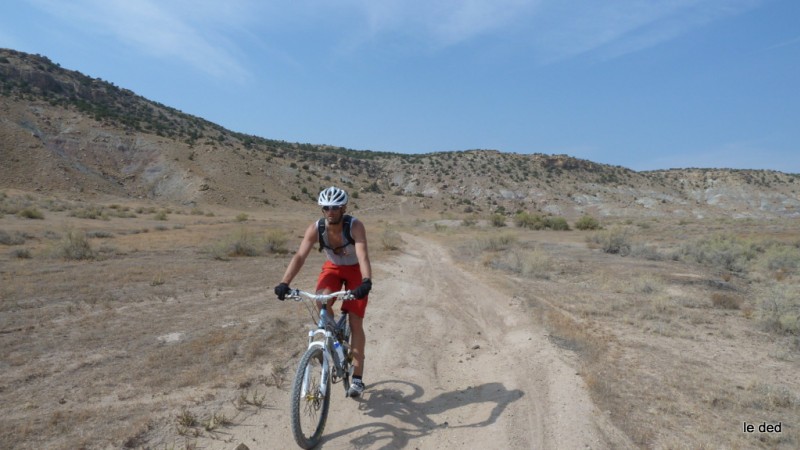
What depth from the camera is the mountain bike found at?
403 centimetres

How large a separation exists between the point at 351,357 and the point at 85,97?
2900 inches

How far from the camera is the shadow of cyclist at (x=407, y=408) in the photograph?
14.6ft

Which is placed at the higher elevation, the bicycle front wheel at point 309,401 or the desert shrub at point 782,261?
the desert shrub at point 782,261

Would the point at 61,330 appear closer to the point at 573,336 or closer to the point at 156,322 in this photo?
the point at 156,322

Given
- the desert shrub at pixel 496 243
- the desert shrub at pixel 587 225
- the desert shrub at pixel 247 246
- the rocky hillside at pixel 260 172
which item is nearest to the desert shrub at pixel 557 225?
the desert shrub at pixel 587 225

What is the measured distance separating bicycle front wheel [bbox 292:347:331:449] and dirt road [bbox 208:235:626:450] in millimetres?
209

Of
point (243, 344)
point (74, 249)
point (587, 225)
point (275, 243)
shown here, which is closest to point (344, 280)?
point (243, 344)

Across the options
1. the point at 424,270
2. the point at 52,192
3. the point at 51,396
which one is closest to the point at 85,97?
the point at 52,192

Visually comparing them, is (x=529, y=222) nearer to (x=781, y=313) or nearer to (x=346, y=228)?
(x=781, y=313)

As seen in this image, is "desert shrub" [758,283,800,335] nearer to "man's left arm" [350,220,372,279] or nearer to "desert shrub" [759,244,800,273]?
"desert shrub" [759,244,800,273]

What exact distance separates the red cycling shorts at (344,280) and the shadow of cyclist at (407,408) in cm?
107

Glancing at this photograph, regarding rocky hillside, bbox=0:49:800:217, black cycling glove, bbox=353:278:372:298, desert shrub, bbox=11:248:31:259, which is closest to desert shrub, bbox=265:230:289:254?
desert shrub, bbox=11:248:31:259

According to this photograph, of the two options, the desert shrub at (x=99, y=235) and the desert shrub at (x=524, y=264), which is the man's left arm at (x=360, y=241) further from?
the desert shrub at (x=99, y=235)

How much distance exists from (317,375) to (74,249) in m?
13.0
